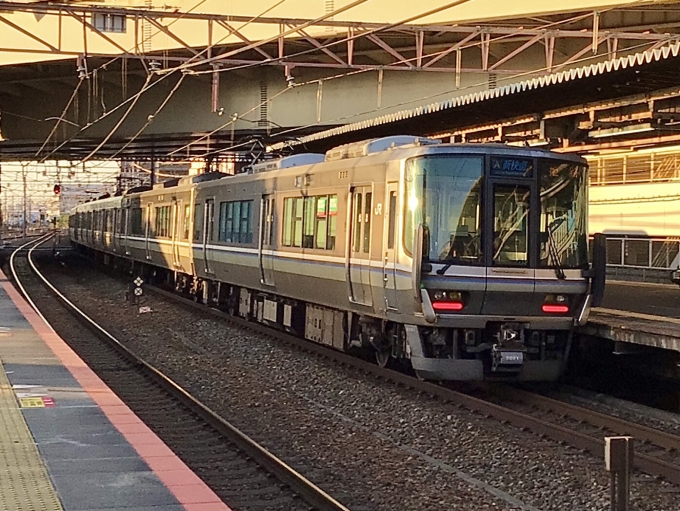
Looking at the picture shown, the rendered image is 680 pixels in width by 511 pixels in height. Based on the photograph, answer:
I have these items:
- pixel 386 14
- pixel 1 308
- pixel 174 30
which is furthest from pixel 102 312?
pixel 386 14

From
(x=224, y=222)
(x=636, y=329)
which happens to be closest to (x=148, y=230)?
(x=224, y=222)

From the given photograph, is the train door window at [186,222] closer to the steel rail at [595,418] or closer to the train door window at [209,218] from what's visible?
the train door window at [209,218]

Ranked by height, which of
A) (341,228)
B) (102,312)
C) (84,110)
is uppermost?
(84,110)

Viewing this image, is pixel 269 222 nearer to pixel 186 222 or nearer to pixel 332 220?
pixel 332 220

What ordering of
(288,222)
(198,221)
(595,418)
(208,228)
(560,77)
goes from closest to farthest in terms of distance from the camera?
(595,418)
(560,77)
(288,222)
(208,228)
(198,221)

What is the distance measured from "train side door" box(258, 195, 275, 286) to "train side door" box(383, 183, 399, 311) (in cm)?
537

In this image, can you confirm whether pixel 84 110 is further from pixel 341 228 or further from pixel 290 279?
pixel 341 228

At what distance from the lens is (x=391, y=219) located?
40.2 feet

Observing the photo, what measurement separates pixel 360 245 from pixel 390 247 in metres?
1.16

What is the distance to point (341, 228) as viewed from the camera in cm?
1415

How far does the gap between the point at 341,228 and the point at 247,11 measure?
516 inches

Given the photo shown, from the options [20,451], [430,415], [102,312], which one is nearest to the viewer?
[20,451]

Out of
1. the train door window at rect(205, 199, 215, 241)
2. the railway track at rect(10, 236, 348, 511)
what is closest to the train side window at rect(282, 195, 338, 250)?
the railway track at rect(10, 236, 348, 511)

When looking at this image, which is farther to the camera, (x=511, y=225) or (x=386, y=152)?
(x=386, y=152)
